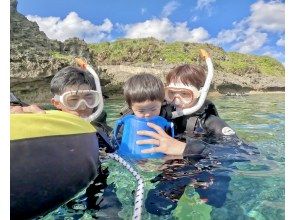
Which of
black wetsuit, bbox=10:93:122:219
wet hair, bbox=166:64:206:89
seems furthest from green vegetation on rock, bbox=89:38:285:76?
black wetsuit, bbox=10:93:122:219

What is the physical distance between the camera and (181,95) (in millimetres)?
3164

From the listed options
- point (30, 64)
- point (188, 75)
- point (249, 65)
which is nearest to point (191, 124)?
point (188, 75)

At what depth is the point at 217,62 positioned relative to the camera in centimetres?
2497

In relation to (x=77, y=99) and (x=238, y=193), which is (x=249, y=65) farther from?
(x=238, y=193)

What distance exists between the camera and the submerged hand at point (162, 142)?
2539 mm

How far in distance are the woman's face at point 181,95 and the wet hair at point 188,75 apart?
76 millimetres

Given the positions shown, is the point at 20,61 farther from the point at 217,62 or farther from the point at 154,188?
the point at 217,62

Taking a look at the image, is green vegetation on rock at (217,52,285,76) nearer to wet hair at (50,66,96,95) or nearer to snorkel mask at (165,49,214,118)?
snorkel mask at (165,49,214,118)

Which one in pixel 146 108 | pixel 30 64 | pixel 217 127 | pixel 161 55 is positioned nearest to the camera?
pixel 146 108

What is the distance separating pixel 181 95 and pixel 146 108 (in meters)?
0.56

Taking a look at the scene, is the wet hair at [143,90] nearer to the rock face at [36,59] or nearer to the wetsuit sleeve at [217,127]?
the wetsuit sleeve at [217,127]

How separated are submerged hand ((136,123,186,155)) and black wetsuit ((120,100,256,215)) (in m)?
0.06

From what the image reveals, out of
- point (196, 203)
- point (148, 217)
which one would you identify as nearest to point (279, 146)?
point (196, 203)

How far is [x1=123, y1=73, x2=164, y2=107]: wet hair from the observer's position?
2.63 meters
